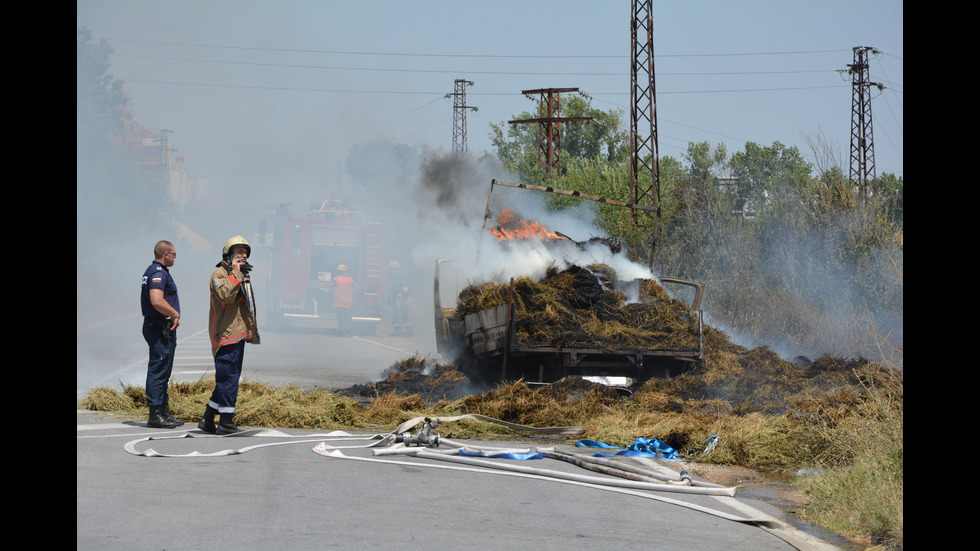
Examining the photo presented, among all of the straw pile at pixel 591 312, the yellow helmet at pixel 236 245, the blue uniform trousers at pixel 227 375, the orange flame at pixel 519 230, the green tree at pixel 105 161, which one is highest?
the green tree at pixel 105 161

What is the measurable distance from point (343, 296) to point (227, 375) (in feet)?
76.7

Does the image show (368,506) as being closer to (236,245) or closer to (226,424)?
(226,424)

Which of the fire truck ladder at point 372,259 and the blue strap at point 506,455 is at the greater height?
the fire truck ladder at point 372,259

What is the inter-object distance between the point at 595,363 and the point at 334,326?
21368 millimetres

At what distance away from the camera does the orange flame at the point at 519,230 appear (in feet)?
53.9

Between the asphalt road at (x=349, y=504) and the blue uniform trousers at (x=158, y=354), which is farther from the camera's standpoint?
the blue uniform trousers at (x=158, y=354)

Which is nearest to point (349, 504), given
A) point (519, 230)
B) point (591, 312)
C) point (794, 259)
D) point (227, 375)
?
point (227, 375)

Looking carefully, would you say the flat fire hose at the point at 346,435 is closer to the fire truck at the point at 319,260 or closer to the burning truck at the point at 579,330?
the burning truck at the point at 579,330

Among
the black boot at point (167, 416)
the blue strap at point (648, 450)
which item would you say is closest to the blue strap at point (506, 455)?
the blue strap at point (648, 450)

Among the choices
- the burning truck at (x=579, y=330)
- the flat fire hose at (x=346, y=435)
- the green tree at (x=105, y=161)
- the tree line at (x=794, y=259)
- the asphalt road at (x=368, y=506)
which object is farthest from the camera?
the green tree at (x=105, y=161)

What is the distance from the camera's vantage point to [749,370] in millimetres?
14133

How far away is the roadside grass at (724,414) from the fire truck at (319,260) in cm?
1730
